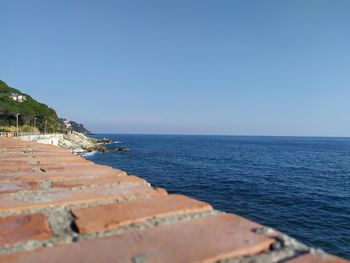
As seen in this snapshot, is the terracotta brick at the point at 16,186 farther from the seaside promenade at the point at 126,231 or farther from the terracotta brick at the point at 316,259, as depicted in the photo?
the terracotta brick at the point at 316,259

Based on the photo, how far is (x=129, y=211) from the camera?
124cm

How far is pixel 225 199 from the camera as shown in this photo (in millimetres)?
22172

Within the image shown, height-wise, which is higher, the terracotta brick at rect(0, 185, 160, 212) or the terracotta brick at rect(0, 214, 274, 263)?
the terracotta brick at rect(0, 185, 160, 212)

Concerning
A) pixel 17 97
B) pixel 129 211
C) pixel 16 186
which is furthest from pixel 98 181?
pixel 17 97

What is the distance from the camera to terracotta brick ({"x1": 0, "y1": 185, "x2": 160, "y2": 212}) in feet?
4.32

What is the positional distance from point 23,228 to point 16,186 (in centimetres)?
68

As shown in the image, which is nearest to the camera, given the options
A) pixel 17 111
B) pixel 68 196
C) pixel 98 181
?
pixel 68 196

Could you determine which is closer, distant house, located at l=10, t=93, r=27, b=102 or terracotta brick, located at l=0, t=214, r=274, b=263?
terracotta brick, located at l=0, t=214, r=274, b=263

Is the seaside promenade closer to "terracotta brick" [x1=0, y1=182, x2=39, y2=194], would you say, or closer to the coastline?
"terracotta brick" [x1=0, y1=182, x2=39, y2=194]

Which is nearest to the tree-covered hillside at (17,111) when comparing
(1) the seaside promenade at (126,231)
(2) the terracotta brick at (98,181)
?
(2) the terracotta brick at (98,181)

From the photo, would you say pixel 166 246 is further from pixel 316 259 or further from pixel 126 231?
pixel 316 259

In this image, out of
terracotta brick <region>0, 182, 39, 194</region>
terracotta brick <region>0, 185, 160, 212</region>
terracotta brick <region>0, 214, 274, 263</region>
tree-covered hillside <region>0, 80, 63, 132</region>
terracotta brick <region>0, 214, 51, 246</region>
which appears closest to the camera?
terracotta brick <region>0, 214, 274, 263</region>

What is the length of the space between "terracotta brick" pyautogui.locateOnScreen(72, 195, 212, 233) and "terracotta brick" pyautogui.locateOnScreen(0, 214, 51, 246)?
122 millimetres

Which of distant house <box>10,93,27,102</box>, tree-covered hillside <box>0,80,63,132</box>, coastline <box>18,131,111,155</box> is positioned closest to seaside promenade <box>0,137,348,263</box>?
coastline <box>18,131,111,155</box>
